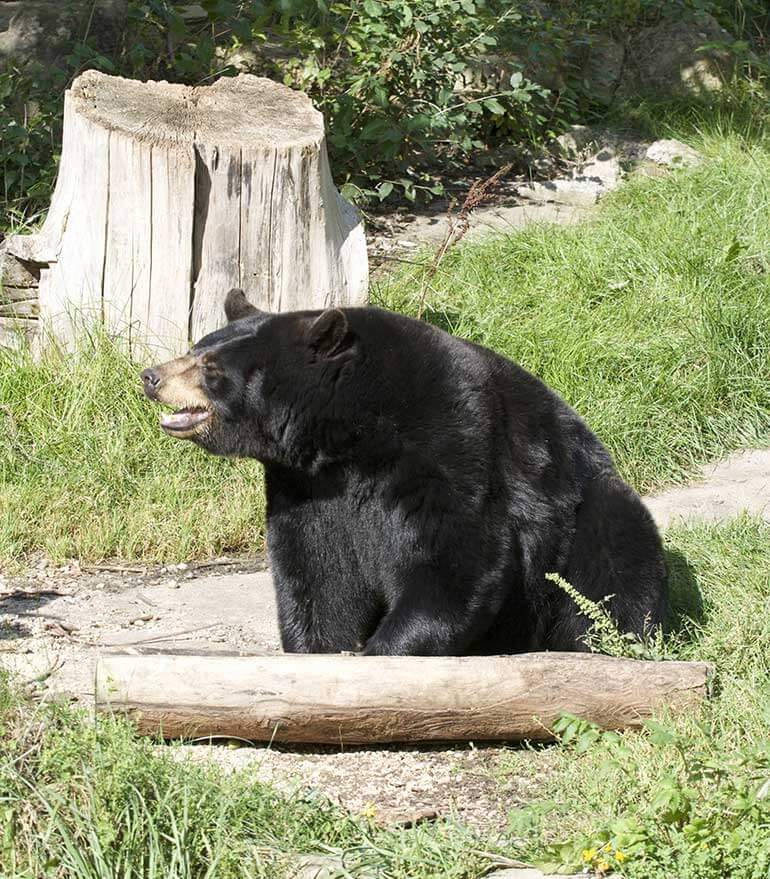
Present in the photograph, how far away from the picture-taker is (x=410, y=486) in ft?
15.7

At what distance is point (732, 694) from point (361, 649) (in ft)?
4.81

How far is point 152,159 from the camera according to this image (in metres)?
6.60

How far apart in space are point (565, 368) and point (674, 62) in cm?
541

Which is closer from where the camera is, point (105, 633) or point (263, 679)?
point (263, 679)

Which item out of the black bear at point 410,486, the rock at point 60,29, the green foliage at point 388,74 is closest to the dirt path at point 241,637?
the black bear at point 410,486

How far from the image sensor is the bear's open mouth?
198 inches

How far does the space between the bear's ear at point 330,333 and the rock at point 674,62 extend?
784 cm

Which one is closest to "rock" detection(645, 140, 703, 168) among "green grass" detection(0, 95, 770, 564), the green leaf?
"green grass" detection(0, 95, 770, 564)

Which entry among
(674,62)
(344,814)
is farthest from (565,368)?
(674,62)

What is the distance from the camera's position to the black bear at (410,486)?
4750mm

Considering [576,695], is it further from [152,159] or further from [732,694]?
[152,159]

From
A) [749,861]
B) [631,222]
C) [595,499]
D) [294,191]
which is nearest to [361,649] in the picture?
[595,499]

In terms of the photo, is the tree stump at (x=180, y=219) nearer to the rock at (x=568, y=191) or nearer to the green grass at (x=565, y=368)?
the green grass at (x=565, y=368)

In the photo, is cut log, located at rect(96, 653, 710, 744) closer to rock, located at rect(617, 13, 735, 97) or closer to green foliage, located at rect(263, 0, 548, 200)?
green foliage, located at rect(263, 0, 548, 200)
